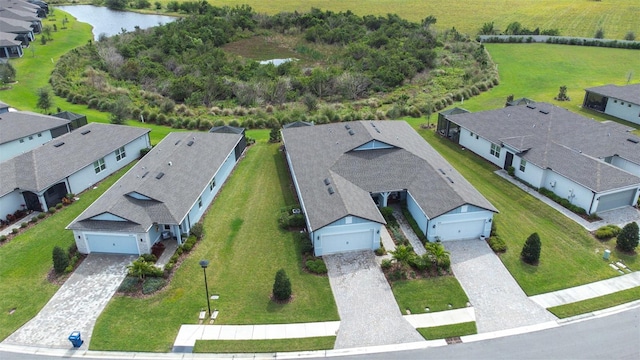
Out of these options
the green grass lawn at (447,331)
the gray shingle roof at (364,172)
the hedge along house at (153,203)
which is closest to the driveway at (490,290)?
the green grass lawn at (447,331)

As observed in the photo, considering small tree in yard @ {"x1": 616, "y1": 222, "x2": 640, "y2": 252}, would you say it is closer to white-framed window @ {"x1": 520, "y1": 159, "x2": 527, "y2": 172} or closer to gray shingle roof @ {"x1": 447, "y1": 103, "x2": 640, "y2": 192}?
gray shingle roof @ {"x1": 447, "y1": 103, "x2": 640, "y2": 192}

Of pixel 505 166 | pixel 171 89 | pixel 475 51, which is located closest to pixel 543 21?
pixel 475 51

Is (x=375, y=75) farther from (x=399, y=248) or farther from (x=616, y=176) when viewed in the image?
(x=399, y=248)

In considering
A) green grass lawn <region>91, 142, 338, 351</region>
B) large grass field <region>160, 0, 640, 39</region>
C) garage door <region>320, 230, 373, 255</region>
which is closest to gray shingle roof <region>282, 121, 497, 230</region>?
garage door <region>320, 230, 373, 255</region>

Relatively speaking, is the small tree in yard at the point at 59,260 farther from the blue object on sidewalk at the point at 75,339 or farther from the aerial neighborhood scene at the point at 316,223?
the blue object on sidewalk at the point at 75,339

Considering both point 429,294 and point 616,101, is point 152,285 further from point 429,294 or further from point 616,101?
point 616,101

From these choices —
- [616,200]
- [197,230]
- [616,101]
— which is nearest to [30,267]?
[197,230]
